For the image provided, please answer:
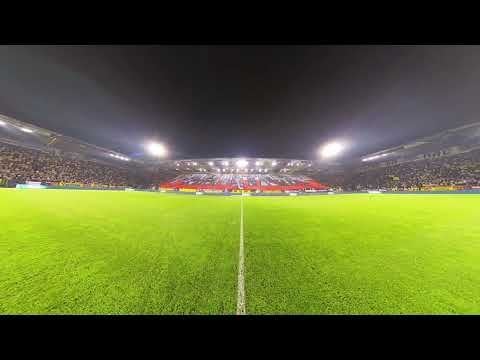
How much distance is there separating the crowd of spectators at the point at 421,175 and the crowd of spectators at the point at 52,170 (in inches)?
1245

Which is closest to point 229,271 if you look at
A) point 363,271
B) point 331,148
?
point 363,271

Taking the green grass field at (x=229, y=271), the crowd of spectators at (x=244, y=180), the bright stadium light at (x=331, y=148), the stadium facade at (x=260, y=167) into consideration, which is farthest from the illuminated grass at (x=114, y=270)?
the crowd of spectators at (x=244, y=180)

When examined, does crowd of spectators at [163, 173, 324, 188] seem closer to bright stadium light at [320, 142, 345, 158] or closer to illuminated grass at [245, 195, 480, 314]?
bright stadium light at [320, 142, 345, 158]

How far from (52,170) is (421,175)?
140 ft

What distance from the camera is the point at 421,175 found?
709 inches

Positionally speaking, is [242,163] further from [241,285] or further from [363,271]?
[241,285]

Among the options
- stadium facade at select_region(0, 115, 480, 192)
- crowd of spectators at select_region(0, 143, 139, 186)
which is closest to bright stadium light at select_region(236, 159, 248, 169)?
stadium facade at select_region(0, 115, 480, 192)

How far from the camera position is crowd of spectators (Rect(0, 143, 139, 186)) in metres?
14.4

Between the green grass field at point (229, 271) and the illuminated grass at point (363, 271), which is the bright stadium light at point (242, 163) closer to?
the illuminated grass at point (363, 271)

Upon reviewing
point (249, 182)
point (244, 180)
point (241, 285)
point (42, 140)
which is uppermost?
point (42, 140)

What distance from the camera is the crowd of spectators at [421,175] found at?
15461 mm

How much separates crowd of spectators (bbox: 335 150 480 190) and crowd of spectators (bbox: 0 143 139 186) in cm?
3162
